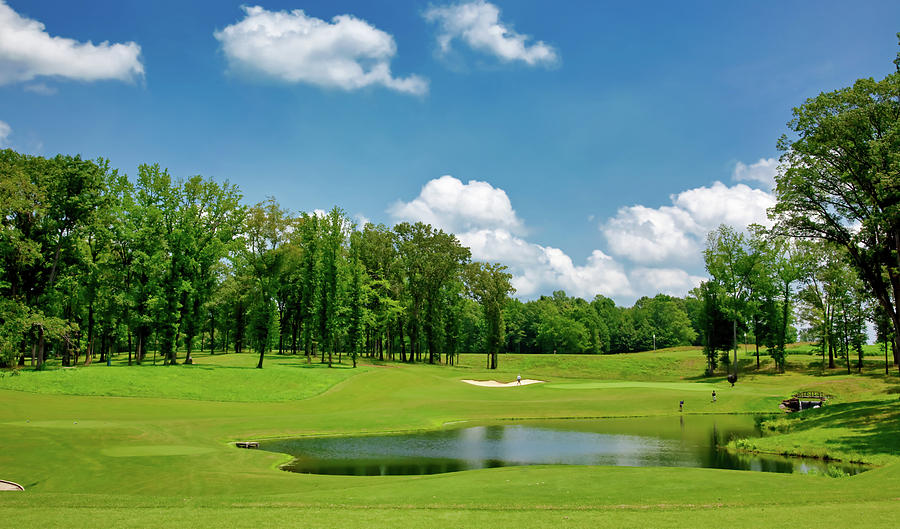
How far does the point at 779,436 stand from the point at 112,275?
60.5 meters

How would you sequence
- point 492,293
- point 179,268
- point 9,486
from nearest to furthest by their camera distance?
point 9,486 → point 179,268 → point 492,293

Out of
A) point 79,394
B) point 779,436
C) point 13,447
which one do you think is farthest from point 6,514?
point 779,436

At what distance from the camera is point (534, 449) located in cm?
2875

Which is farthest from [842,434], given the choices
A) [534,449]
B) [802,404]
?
[534,449]

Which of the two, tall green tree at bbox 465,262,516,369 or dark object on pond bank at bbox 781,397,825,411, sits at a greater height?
tall green tree at bbox 465,262,516,369

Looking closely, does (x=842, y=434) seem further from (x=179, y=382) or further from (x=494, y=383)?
(x=179, y=382)

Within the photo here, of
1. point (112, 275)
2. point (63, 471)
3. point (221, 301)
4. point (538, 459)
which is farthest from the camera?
point (221, 301)

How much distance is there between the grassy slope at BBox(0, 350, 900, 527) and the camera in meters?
12.6

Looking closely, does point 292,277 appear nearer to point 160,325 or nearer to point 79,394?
point 160,325

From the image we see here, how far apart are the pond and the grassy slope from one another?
2523 mm

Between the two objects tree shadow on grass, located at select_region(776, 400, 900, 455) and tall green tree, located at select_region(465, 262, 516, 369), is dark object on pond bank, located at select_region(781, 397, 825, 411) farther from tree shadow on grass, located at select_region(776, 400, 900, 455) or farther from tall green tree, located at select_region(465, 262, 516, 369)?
tall green tree, located at select_region(465, 262, 516, 369)

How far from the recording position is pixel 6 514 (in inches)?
449

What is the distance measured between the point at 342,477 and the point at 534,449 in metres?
11.7

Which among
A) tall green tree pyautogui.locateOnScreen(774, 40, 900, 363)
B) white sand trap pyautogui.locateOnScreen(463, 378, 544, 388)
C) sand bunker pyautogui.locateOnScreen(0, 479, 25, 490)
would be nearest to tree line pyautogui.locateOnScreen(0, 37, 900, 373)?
tall green tree pyautogui.locateOnScreen(774, 40, 900, 363)
